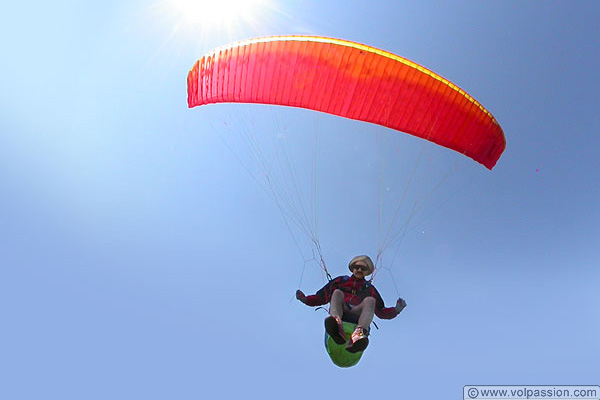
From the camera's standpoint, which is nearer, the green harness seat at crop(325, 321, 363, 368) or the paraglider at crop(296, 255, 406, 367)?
the paraglider at crop(296, 255, 406, 367)

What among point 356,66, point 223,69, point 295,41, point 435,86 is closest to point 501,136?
point 435,86

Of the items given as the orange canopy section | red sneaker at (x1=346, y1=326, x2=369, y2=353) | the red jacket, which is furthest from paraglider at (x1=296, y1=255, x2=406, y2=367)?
the orange canopy section

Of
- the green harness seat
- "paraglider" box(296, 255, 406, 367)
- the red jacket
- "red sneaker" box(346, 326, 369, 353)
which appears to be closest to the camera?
"red sneaker" box(346, 326, 369, 353)

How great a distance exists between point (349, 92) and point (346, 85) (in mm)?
149

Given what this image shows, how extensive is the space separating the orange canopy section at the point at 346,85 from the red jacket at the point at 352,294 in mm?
3236

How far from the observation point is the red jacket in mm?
7816

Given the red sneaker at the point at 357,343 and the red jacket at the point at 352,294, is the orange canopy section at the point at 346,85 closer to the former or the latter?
the red jacket at the point at 352,294

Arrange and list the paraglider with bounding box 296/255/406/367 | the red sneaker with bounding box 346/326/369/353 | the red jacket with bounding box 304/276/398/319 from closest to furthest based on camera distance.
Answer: the red sneaker with bounding box 346/326/369/353, the paraglider with bounding box 296/255/406/367, the red jacket with bounding box 304/276/398/319

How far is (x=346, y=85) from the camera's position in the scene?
303 inches

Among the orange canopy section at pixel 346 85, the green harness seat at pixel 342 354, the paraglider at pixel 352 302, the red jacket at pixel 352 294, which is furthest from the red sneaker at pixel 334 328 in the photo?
the orange canopy section at pixel 346 85

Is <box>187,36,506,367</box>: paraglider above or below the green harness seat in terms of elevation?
above

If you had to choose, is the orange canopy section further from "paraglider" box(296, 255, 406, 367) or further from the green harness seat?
the green harness seat

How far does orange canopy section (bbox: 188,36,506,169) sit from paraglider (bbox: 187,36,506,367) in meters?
0.02

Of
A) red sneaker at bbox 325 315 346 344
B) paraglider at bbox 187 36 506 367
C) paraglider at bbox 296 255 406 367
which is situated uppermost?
paraglider at bbox 187 36 506 367
